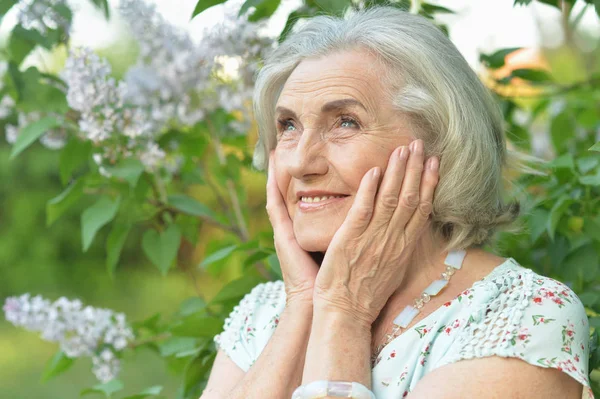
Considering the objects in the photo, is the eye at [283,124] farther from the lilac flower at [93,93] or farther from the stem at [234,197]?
the stem at [234,197]

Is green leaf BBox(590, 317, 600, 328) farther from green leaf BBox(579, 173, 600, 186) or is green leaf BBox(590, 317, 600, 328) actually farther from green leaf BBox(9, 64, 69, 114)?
green leaf BBox(9, 64, 69, 114)

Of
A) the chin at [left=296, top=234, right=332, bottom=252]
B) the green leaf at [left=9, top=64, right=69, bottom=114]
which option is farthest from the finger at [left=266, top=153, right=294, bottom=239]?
the green leaf at [left=9, top=64, right=69, bottom=114]

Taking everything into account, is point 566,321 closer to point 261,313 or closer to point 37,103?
point 261,313

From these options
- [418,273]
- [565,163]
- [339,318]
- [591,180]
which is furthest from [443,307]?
[565,163]

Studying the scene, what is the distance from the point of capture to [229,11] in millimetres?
2787

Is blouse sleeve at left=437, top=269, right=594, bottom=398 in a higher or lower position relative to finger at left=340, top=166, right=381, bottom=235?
lower

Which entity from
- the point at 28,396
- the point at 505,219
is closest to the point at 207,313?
the point at 505,219

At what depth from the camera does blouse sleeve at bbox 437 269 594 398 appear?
1.69m

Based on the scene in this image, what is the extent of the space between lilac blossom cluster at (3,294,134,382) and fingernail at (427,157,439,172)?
1.38 meters

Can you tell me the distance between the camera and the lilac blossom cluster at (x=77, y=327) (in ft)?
9.21

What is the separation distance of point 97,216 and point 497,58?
1.59 m

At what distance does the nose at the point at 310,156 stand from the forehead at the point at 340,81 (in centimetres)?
9

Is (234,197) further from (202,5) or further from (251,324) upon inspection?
(202,5)

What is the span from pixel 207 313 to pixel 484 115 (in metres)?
1.33
